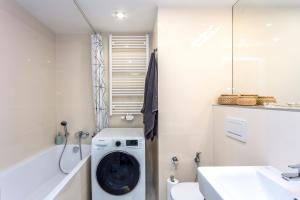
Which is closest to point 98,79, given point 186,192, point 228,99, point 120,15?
point 120,15

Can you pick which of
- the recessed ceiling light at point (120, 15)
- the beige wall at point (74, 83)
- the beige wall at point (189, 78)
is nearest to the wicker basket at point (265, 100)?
the beige wall at point (189, 78)

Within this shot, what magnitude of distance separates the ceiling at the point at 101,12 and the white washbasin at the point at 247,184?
1.84 metres

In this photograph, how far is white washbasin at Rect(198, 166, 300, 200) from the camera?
1.08 m

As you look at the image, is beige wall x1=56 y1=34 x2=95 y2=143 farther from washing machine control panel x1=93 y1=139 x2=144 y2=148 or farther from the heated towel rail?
washing machine control panel x1=93 y1=139 x2=144 y2=148

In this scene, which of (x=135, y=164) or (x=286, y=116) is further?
(x=135, y=164)

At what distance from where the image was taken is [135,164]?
2412mm

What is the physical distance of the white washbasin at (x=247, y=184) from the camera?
1.08 metres

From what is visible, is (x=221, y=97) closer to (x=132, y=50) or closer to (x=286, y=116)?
(x=286, y=116)

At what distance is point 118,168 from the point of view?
7.98 ft

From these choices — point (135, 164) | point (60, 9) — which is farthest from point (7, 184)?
point (60, 9)

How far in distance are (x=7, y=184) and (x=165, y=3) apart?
8.35 ft

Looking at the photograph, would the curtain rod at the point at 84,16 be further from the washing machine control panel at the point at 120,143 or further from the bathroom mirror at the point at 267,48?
the bathroom mirror at the point at 267,48

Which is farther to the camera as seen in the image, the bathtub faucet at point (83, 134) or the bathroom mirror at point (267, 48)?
the bathtub faucet at point (83, 134)

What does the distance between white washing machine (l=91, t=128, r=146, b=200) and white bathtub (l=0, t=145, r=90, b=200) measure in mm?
230
